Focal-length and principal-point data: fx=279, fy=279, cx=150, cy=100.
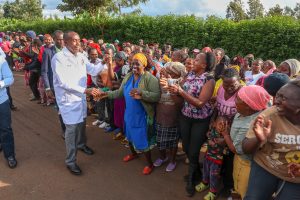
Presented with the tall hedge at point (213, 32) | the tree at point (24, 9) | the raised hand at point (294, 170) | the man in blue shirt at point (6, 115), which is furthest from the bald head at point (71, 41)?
the tree at point (24, 9)

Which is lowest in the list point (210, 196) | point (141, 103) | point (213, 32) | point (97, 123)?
point (97, 123)

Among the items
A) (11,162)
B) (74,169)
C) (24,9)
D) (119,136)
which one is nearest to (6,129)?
(11,162)

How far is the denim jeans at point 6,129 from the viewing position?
4.39 metres

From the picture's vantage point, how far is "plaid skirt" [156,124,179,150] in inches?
168

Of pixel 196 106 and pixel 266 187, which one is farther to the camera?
pixel 196 106

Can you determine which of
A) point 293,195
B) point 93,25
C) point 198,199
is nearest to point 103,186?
point 198,199

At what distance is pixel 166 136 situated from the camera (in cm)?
430

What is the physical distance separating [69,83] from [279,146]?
301 cm

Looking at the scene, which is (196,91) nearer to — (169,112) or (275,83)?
(169,112)

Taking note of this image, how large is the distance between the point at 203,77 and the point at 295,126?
5.28 ft

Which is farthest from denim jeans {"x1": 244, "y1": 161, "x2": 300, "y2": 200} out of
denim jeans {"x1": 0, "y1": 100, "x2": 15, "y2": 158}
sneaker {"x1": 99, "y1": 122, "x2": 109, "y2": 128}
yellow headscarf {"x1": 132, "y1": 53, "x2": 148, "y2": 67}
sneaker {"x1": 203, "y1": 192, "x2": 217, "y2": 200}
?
sneaker {"x1": 99, "y1": 122, "x2": 109, "y2": 128}

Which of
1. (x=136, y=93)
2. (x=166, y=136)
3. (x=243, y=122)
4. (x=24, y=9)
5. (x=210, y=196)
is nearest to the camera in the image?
(x=243, y=122)

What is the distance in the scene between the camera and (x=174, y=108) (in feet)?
13.7

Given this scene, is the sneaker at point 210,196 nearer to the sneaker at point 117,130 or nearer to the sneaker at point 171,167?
the sneaker at point 171,167
